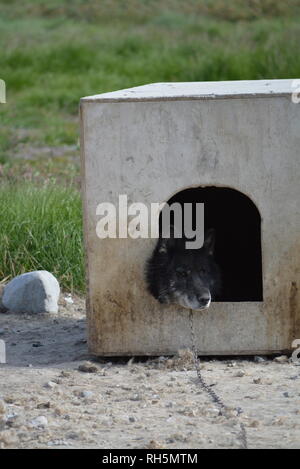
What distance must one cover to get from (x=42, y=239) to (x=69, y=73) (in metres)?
7.46

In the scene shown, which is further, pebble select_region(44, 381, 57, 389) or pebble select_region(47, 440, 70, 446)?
pebble select_region(44, 381, 57, 389)

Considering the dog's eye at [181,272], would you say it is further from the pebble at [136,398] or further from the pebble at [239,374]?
the pebble at [136,398]

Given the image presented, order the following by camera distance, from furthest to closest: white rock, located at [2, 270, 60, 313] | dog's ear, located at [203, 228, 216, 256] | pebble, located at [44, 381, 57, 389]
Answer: white rock, located at [2, 270, 60, 313]
dog's ear, located at [203, 228, 216, 256]
pebble, located at [44, 381, 57, 389]

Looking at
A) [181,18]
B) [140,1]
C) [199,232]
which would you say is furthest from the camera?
[140,1]

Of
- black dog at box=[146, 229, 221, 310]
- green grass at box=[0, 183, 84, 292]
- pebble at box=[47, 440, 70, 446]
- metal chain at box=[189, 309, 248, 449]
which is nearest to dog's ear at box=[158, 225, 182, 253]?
black dog at box=[146, 229, 221, 310]

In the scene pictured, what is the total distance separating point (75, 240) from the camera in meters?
6.22

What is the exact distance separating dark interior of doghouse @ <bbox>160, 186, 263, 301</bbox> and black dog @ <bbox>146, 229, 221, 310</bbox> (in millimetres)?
572

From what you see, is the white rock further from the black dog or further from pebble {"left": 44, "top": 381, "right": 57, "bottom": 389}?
pebble {"left": 44, "top": 381, "right": 57, "bottom": 389}

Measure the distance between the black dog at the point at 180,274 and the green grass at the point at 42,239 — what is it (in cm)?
121

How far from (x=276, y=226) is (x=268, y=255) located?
15 cm

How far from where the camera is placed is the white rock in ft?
19.0
